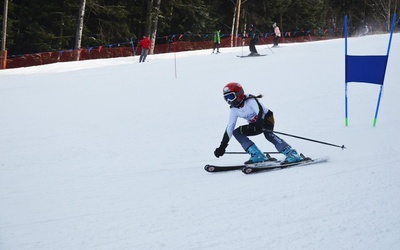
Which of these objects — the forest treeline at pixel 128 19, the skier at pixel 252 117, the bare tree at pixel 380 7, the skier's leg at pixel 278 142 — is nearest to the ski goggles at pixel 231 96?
the skier at pixel 252 117

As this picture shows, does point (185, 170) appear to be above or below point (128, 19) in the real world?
below

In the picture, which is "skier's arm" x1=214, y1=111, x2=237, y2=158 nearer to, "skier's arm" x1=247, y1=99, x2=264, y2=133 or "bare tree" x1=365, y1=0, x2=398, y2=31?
"skier's arm" x1=247, y1=99, x2=264, y2=133

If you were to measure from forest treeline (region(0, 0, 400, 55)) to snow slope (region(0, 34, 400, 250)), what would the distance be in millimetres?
14030

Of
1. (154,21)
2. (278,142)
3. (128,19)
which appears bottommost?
(278,142)

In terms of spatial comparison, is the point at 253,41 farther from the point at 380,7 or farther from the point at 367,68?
the point at 380,7

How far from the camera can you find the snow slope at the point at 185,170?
3.99 metres

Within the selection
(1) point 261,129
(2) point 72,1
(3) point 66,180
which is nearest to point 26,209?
(3) point 66,180

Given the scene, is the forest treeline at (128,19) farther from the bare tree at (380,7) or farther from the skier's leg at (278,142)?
the skier's leg at (278,142)

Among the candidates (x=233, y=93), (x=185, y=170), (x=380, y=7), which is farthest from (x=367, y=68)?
(x=380, y=7)

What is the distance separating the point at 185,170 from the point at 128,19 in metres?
29.8

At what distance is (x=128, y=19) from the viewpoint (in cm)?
3428

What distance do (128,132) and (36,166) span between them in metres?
2.64

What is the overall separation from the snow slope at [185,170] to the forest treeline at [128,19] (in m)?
14.0

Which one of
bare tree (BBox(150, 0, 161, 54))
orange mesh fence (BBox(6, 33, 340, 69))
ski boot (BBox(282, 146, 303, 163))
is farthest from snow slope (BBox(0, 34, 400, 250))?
bare tree (BBox(150, 0, 161, 54))
